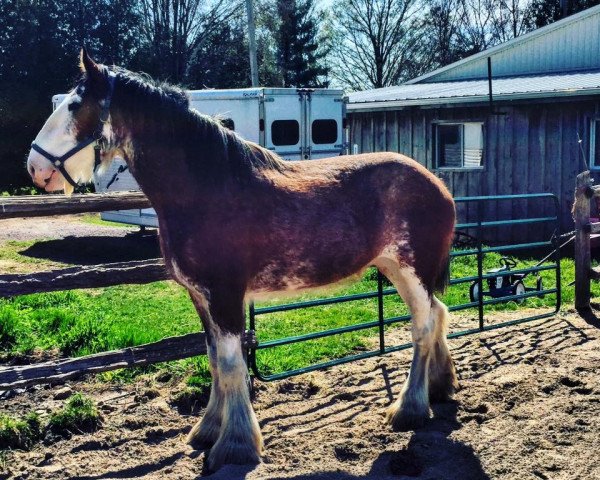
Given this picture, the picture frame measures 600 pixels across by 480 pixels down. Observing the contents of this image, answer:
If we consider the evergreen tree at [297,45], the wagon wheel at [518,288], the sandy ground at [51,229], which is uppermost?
the evergreen tree at [297,45]

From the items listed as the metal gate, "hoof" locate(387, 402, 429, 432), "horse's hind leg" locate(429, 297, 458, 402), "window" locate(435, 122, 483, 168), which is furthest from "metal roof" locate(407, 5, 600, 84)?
"hoof" locate(387, 402, 429, 432)

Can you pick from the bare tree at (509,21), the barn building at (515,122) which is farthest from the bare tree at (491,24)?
the barn building at (515,122)

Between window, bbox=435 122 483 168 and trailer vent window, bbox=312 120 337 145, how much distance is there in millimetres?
2125

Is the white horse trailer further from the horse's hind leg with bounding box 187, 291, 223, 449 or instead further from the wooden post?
the horse's hind leg with bounding box 187, 291, 223, 449

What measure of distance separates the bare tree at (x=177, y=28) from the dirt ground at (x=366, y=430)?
2760 centimetres

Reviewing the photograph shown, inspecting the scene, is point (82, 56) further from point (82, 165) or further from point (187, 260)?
point (187, 260)

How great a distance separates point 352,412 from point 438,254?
1.23 meters

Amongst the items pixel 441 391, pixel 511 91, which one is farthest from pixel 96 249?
pixel 441 391

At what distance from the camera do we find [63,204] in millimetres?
4824

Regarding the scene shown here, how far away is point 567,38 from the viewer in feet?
51.9

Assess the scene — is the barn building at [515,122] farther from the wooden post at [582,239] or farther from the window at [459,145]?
the wooden post at [582,239]

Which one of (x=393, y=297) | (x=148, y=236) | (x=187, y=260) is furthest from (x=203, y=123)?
(x=148, y=236)

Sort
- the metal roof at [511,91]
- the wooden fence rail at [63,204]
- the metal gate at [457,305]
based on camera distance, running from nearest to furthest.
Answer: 1. the wooden fence rail at [63,204]
2. the metal gate at [457,305]
3. the metal roof at [511,91]

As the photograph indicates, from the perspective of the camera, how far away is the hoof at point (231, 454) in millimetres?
3780
